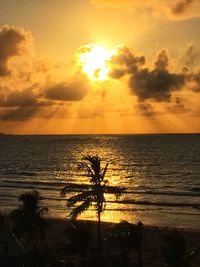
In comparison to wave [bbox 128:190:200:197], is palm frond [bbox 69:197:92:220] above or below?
above

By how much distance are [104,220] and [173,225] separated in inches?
288

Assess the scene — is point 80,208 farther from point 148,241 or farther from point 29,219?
point 148,241

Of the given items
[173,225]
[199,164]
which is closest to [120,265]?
[173,225]

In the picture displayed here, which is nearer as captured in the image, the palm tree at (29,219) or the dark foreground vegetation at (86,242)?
the dark foreground vegetation at (86,242)

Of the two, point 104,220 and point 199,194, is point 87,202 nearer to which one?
point 104,220

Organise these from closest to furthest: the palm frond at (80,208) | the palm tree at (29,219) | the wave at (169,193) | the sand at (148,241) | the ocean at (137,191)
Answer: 1. the palm frond at (80,208)
2. the palm tree at (29,219)
3. the sand at (148,241)
4. the ocean at (137,191)
5. the wave at (169,193)

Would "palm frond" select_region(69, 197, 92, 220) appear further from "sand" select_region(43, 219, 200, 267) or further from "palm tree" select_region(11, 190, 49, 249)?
"sand" select_region(43, 219, 200, 267)

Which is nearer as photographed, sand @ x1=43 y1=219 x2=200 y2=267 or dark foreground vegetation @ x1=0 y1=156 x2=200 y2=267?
dark foreground vegetation @ x1=0 y1=156 x2=200 y2=267

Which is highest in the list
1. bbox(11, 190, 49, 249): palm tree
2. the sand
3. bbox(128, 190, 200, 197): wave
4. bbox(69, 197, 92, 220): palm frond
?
bbox(69, 197, 92, 220): palm frond

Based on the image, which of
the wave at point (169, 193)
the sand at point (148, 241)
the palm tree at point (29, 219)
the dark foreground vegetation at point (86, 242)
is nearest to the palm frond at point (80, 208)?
the dark foreground vegetation at point (86, 242)

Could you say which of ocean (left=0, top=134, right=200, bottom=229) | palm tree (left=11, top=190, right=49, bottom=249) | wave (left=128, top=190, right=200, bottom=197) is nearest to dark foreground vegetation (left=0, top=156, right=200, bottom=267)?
palm tree (left=11, top=190, right=49, bottom=249)

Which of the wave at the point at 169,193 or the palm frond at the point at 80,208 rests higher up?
the palm frond at the point at 80,208

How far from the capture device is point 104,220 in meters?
48.0

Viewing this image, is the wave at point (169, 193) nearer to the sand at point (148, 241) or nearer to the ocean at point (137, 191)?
the ocean at point (137, 191)
